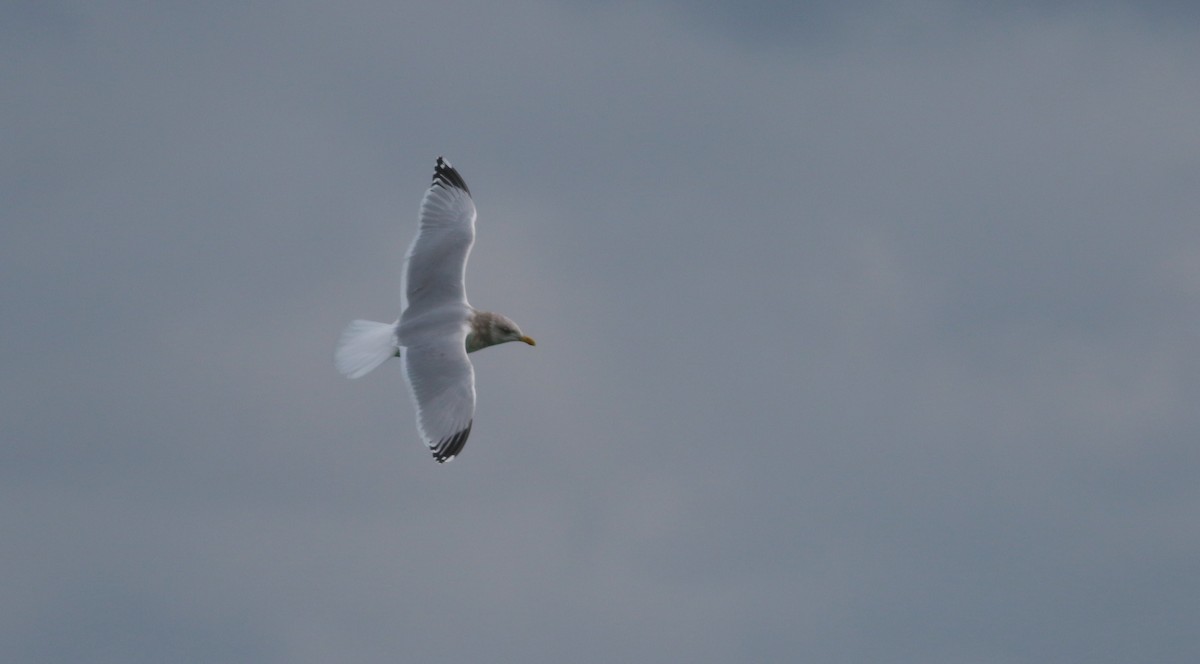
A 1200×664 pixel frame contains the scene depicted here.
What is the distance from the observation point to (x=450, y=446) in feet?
63.2

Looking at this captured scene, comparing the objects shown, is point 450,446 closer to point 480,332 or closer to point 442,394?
point 442,394

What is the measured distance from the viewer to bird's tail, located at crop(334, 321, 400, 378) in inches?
784

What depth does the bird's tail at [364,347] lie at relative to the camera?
65.3ft

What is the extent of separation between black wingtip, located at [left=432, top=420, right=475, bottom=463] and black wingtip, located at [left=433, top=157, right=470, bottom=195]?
4998mm

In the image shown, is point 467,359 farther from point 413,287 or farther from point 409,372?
point 413,287

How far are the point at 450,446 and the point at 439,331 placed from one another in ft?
6.54

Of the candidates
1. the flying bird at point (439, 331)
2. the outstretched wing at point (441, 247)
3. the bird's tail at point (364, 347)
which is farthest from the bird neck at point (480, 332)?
the bird's tail at point (364, 347)

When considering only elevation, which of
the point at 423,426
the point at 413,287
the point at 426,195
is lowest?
the point at 423,426

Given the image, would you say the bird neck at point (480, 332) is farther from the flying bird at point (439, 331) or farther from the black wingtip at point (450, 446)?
the black wingtip at point (450, 446)

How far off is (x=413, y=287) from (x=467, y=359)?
2225 mm

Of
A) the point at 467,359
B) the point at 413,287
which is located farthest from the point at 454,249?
the point at 467,359

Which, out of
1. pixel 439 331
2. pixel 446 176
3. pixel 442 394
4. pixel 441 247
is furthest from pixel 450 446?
pixel 446 176

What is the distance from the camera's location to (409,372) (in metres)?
19.8

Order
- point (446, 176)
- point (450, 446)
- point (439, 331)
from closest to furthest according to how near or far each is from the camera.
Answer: point (450, 446)
point (439, 331)
point (446, 176)
